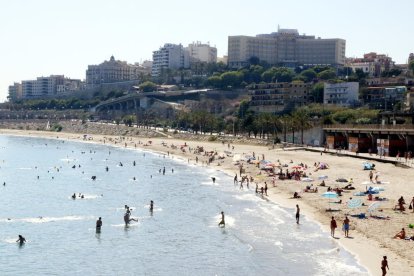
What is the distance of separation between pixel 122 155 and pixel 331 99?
50242mm

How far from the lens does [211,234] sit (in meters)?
37.6

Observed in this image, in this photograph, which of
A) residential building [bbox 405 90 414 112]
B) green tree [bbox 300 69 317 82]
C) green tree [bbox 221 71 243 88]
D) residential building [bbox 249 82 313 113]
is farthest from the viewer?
green tree [bbox 221 71 243 88]

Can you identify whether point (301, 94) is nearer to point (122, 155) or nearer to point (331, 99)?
point (331, 99)

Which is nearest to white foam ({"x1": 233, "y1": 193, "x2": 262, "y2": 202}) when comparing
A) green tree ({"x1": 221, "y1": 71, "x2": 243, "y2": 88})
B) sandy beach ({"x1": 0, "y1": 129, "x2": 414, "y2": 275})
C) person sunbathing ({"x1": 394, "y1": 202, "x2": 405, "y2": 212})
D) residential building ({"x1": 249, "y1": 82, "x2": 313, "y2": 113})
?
sandy beach ({"x1": 0, "y1": 129, "x2": 414, "y2": 275})

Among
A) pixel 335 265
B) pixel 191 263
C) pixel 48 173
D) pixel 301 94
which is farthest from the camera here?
pixel 301 94

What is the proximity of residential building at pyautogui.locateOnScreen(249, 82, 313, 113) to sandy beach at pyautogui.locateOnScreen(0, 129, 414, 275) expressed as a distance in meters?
36.7

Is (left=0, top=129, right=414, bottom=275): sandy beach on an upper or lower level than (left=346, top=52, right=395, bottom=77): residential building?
lower

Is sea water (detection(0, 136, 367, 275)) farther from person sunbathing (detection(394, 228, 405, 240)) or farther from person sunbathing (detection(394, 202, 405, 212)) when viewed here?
person sunbathing (detection(394, 202, 405, 212))

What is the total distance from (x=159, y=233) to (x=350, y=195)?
16.5m

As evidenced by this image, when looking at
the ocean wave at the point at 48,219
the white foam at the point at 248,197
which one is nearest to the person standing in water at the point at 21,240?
the ocean wave at the point at 48,219

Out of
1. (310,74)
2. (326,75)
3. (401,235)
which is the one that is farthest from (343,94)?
(401,235)

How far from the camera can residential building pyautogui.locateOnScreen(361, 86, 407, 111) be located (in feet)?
385

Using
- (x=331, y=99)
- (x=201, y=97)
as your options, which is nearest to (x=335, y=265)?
(x=331, y=99)

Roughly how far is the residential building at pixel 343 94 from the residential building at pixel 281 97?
29.9 feet
